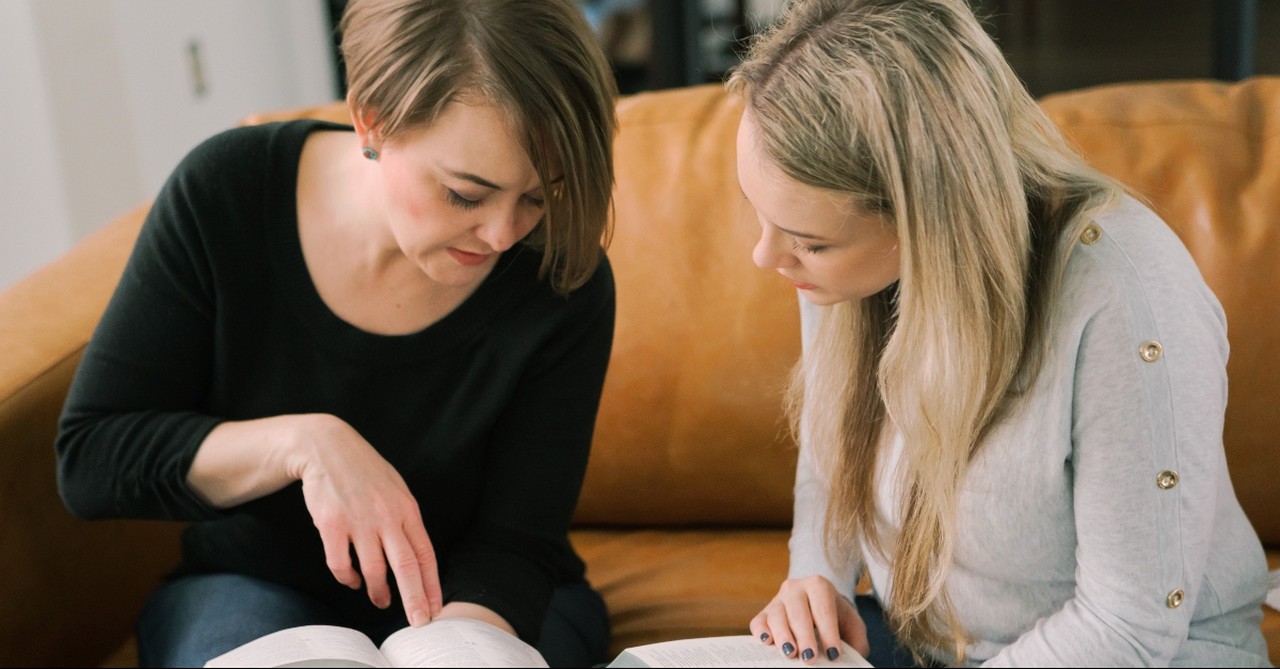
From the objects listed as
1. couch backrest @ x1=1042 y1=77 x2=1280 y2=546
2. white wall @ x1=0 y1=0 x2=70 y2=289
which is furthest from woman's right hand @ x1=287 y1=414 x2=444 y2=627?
white wall @ x1=0 y1=0 x2=70 y2=289

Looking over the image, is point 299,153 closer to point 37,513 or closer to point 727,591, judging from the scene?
point 37,513

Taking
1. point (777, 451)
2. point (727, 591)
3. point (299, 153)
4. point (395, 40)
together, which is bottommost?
point (727, 591)

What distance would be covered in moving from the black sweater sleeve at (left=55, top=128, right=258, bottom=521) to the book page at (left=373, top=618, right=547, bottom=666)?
28cm

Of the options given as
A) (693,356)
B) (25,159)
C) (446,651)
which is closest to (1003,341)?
(446,651)

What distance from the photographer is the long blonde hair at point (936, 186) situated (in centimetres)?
88

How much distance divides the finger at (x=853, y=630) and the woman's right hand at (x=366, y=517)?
1.14 feet

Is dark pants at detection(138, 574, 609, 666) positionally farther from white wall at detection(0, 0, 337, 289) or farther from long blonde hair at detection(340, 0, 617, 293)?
white wall at detection(0, 0, 337, 289)

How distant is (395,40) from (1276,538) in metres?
1.12

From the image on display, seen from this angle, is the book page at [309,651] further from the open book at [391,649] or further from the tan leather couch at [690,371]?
the tan leather couch at [690,371]

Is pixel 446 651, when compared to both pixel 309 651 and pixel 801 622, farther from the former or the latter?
pixel 801 622

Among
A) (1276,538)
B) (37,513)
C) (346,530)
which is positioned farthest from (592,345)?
(1276,538)

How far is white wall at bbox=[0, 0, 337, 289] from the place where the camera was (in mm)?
2209

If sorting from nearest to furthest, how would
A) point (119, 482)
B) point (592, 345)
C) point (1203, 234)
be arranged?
point (119, 482) → point (592, 345) → point (1203, 234)

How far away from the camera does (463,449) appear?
1.21m
